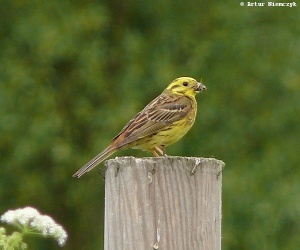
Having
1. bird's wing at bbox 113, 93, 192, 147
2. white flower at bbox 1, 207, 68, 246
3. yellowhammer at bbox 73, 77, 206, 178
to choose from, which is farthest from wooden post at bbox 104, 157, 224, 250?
bird's wing at bbox 113, 93, 192, 147

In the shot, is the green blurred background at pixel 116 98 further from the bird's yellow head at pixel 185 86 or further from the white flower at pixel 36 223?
the white flower at pixel 36 223

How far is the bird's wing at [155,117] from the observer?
668cm

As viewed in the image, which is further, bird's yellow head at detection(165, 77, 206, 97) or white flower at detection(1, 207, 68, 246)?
Result: bird's yellow head at detection(165, 77, 206, 97)

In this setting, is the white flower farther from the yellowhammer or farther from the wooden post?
the yellowhammer

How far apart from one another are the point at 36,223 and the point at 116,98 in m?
9.88

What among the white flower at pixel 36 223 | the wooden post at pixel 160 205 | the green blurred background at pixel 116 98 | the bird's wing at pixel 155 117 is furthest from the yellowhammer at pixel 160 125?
the green blurred background at pixel 116 98

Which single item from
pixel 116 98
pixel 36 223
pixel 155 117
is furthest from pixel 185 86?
pixel 116 98

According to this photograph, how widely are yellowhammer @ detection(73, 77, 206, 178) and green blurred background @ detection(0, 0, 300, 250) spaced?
548 centimetres

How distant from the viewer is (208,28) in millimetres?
14875

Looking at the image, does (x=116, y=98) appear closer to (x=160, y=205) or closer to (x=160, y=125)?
(x=160, y=125)

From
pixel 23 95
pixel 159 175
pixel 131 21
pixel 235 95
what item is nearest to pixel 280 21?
pixel 235 95

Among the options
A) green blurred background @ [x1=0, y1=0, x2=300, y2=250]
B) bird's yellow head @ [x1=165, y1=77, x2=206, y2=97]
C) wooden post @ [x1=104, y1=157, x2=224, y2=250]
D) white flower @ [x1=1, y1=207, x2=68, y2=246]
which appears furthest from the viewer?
green blurred background @ [x1=0, y1=0, x2=300, y2=250]

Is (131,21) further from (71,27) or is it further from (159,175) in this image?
(159,175)

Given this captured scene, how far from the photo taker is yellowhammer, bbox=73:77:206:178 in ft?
22.0
